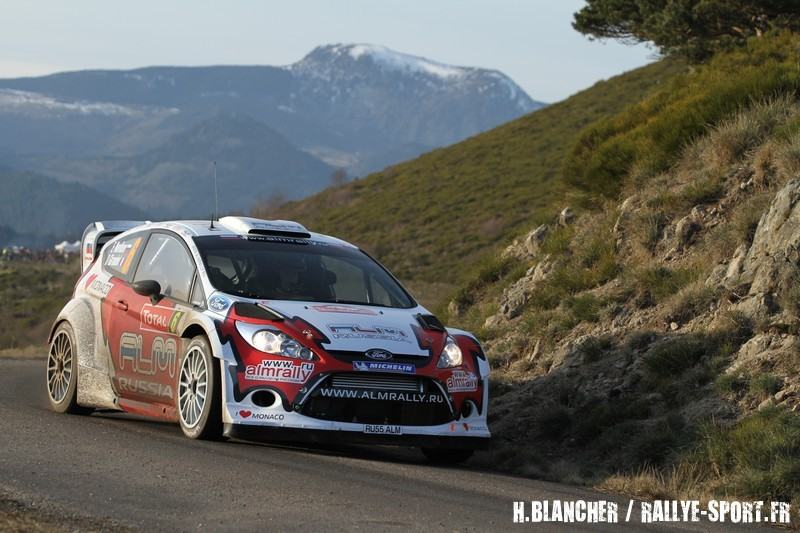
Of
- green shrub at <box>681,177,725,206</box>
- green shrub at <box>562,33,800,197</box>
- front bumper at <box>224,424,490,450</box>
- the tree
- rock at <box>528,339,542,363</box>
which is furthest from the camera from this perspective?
the tree

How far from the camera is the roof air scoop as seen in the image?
1073 cm

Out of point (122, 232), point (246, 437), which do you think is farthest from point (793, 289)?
point (122, 232)

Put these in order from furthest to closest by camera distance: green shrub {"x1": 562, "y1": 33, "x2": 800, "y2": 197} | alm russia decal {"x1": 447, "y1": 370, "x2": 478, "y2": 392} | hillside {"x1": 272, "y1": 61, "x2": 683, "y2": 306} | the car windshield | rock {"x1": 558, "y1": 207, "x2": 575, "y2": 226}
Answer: hillside {"x1": 272, "y1": 61, "x2": 683, "y2": 306}
rock {"x1": 558, "y1": 207, "x2": 575, "y2": 226}
green shrub {"x1": 562, "y1": 33, "x2": 800, "y2": 197}
the car windshield
alm russia decal {"x1": 447, "y1": 370, "x2": 478, "y2": 392}

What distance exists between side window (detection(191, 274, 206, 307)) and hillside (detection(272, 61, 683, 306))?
29.6 m

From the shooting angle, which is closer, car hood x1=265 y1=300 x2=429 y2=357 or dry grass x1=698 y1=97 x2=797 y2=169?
car hood x1=265 y1=300 x2=429 y2=357

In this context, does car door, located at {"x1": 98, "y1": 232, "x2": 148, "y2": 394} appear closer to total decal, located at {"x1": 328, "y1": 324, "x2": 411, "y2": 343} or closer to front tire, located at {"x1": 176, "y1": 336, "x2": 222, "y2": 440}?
front tire, located at {"x1": 176, "y1": 336, "x2": 222, "y2": 440}

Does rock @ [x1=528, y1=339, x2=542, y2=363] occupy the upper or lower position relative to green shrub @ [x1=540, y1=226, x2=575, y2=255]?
lower

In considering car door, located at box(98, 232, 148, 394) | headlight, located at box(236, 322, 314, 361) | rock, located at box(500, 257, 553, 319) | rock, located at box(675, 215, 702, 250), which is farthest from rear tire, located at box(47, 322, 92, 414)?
→ rock, located at box(675, 215, 702, 250)

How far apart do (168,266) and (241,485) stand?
3466 mm

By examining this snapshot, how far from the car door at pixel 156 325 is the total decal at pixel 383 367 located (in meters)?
1.53

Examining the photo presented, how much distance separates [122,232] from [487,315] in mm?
4665

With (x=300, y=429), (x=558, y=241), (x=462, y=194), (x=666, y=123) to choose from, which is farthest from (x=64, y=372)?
(x=462, y=194)

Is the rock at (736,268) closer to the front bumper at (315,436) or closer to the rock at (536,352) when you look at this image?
the rock at (536,352)

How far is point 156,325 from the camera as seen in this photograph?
32.9 ft
